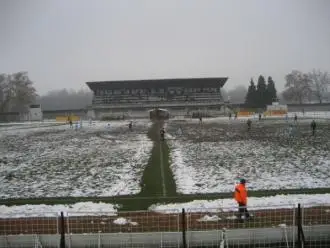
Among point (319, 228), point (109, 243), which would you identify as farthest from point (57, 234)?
point (319, 228)

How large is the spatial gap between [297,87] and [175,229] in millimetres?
111909

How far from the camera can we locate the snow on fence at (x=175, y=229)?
8086 millimetres

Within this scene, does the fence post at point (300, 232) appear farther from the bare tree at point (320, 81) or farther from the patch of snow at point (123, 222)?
the bare tree at point (320, 81)

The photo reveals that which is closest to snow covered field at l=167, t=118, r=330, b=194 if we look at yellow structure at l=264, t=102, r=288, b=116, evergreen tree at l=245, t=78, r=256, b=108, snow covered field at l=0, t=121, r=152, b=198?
snow covered field at l=0, t=121, r=152, b=198

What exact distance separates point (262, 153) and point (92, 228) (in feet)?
51.5

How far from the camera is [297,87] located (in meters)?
112

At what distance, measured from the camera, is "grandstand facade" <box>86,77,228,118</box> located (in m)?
98.0

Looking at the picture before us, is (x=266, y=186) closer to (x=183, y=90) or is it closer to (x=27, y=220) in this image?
(x=27, y=220)

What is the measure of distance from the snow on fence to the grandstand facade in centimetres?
8706

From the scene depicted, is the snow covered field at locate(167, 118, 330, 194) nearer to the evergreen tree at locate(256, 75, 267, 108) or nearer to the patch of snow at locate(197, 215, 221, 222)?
the patch of snow at locate(197, 215, 221, 222)

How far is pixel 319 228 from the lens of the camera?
8227mm

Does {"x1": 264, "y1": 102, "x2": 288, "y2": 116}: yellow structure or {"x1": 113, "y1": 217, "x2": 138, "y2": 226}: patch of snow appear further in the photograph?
{"x1": 264, "y1": 102, "x2": 288, "y2": 116}: yellow structure

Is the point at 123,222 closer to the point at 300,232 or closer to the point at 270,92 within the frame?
the point at 300,232

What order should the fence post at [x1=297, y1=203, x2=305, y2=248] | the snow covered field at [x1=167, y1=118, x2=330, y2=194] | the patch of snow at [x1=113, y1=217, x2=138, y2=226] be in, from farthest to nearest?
the snow covered field at [x1=167, y1=118, x2=330, y2=194] < the patch of snow at [x1=113, y1=217, x2=138, y2=226] < the fence post at [x1=297, y1=203, x2=305, y2=248]
